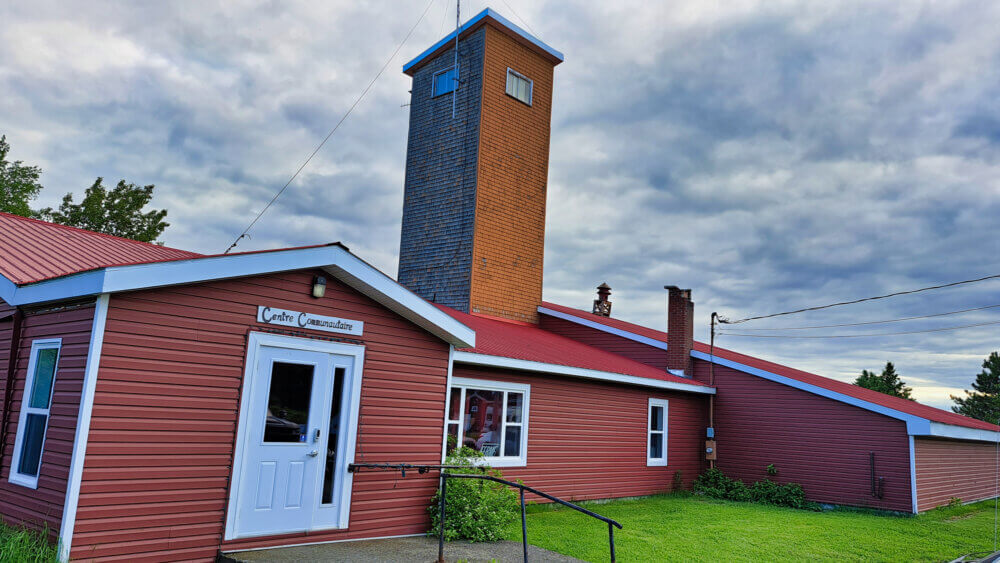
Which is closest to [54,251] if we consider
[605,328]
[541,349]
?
[541,349]

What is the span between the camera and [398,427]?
8.62 meters

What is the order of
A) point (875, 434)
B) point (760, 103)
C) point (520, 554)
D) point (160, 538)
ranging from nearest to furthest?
1. point (160, 538)
2. point (520, 554)
3. point (875, 434)
4. point (760, 103)

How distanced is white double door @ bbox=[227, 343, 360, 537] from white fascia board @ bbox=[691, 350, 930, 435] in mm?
11194

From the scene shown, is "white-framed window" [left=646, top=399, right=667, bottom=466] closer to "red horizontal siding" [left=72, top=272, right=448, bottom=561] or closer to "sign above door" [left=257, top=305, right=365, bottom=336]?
"red horizontal siding" [left=72, top=272, right=448, bottom=561]

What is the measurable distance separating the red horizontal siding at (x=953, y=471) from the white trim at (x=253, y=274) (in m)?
11.4

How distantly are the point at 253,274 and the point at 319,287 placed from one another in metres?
0.83

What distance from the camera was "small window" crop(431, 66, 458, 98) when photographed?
61.9 feet

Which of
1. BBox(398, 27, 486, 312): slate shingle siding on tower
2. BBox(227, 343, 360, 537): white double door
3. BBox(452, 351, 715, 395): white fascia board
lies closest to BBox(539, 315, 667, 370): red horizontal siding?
BBox(452, 351, 715, 395): white fascia board

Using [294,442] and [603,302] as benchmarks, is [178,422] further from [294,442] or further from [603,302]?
[603,302]

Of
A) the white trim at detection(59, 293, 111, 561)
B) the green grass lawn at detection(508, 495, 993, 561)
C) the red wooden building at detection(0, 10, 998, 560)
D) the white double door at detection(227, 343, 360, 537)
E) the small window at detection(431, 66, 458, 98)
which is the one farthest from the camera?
the small window at detection(431, 66, 458, 98)

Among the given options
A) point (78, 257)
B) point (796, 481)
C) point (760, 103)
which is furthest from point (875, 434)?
point (78, 257)

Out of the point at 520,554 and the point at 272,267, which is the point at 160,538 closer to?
the point at 272,267

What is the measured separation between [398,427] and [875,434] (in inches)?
439

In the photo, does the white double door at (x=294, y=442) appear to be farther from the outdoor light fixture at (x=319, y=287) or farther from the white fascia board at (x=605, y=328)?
the white fascia board at (x=605, y=328)
